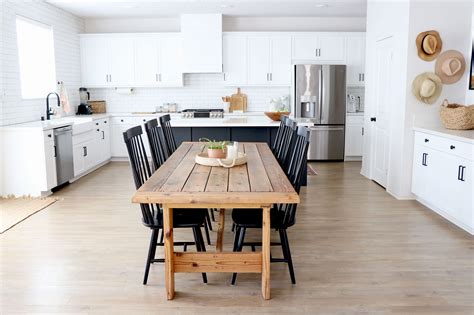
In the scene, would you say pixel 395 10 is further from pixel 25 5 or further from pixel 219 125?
pixel 25 5

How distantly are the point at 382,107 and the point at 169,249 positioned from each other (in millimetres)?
4102

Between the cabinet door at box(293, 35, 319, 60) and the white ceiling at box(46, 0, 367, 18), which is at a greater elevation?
the white ceiling at box(46, 0, 367, 18)

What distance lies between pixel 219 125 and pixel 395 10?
8.43ft

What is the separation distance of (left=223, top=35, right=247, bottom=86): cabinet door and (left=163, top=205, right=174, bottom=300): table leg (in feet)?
18.7

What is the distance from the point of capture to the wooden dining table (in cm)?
252

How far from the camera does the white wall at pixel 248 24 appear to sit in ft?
27.1

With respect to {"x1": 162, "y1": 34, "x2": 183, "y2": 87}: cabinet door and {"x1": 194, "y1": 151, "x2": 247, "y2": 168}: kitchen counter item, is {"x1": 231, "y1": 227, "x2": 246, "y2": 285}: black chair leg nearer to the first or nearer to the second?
{"x1": 194, "y1": 151, "x2": 247, "y2": 168}: kitchen counter item

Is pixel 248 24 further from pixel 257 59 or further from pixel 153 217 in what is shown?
pixel 153 217

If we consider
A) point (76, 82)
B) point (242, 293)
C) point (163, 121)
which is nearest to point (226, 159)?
point (242, 293)

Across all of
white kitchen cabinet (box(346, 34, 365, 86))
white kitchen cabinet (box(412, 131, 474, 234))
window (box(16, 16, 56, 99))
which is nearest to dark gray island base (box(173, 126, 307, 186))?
white kitchen cabinet (box(412, 131, 474, 234))

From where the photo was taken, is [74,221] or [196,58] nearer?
[74,221]

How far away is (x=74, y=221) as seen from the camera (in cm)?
444

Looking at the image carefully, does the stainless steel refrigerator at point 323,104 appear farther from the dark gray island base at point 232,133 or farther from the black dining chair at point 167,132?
the black dining chair at point 167,132

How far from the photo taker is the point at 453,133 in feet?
14.1
